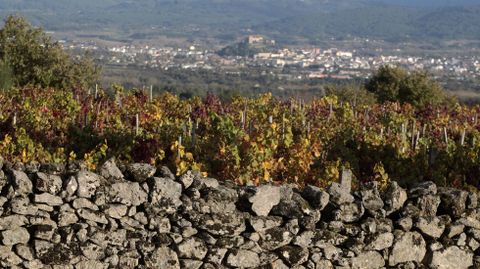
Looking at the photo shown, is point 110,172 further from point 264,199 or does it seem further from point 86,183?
point 264,199

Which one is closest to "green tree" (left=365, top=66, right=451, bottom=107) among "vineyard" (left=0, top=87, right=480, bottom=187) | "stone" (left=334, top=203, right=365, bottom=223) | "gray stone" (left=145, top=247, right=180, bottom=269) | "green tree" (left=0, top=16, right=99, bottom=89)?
"green tree" (left=0, top=16, right=99, bottom=89)

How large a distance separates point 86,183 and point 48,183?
364 millimetres

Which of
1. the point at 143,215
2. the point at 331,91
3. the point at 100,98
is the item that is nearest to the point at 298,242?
the point at 143,215

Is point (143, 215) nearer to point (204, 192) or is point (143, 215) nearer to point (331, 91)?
point (204, 192)

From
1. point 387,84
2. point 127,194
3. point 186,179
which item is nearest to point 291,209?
point 186,179

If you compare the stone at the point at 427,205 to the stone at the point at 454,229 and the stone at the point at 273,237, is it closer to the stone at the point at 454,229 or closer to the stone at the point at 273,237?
the stone at the point at 454,229

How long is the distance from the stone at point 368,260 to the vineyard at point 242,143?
248cm

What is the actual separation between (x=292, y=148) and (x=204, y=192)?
439 centimetres

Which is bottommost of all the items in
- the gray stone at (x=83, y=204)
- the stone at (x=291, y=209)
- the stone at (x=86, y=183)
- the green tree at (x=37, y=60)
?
the green tree at (x=37, y=60)

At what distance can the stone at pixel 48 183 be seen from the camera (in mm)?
8023

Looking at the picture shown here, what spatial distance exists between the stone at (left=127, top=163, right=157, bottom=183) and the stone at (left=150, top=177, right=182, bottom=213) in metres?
0.11

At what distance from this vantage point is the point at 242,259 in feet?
28.3

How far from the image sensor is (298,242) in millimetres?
8734

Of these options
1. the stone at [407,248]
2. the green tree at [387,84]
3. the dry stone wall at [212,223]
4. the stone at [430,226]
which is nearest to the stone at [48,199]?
the dry stone wall at [212,223]
